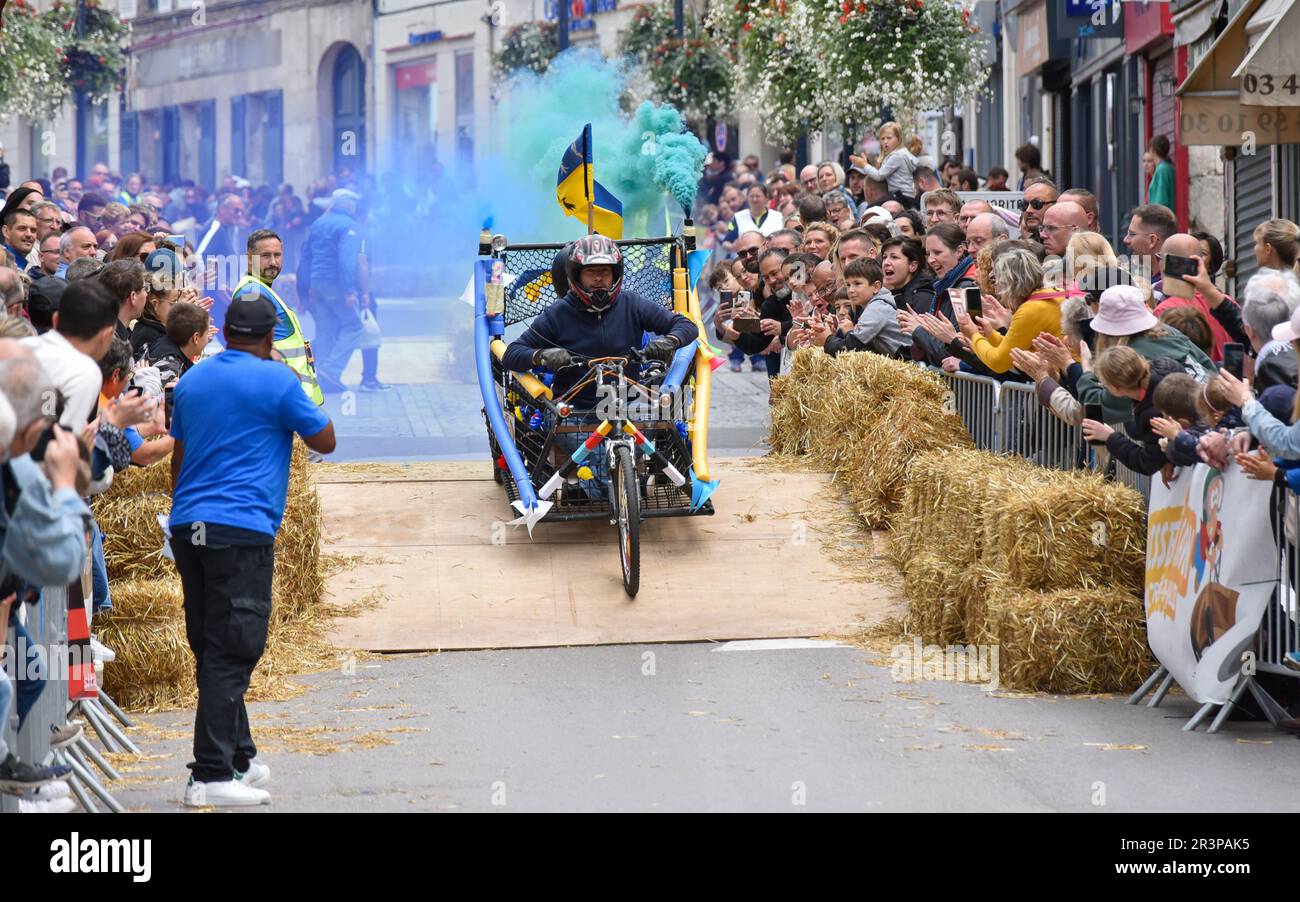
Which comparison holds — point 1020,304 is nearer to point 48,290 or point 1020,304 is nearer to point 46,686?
point 48,290

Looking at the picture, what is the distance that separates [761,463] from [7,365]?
8464 millimetres

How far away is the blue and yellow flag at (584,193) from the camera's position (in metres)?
14.1

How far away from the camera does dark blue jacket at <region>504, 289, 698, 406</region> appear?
38.8ft

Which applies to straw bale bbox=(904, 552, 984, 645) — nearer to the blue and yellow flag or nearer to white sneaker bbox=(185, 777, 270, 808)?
white sneaker bbox=(185, 777, 270, 808)

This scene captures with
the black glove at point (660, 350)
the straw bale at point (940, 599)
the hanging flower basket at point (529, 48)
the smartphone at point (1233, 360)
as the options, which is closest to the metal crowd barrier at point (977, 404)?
the straw bale at point (940, 599)

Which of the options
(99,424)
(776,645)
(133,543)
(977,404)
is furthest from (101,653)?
(977,404)

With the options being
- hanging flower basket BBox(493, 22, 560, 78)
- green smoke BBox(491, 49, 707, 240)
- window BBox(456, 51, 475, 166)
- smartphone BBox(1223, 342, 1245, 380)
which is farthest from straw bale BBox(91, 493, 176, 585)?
window BBox(456, 51, 475, 166)

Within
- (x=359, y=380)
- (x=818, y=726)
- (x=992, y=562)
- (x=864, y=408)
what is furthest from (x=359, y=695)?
(x=359, y=380)

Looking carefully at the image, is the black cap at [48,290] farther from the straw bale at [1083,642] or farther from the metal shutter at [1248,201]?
the metal shutter at [1248,201]

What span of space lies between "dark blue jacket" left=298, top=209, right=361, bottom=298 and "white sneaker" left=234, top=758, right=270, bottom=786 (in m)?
13.8

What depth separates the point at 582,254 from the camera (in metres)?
11.7

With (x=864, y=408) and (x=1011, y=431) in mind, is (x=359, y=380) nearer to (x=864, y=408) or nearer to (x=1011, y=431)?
(x=864, y=408)

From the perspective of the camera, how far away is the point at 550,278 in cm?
1365

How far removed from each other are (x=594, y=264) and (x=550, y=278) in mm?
1984
